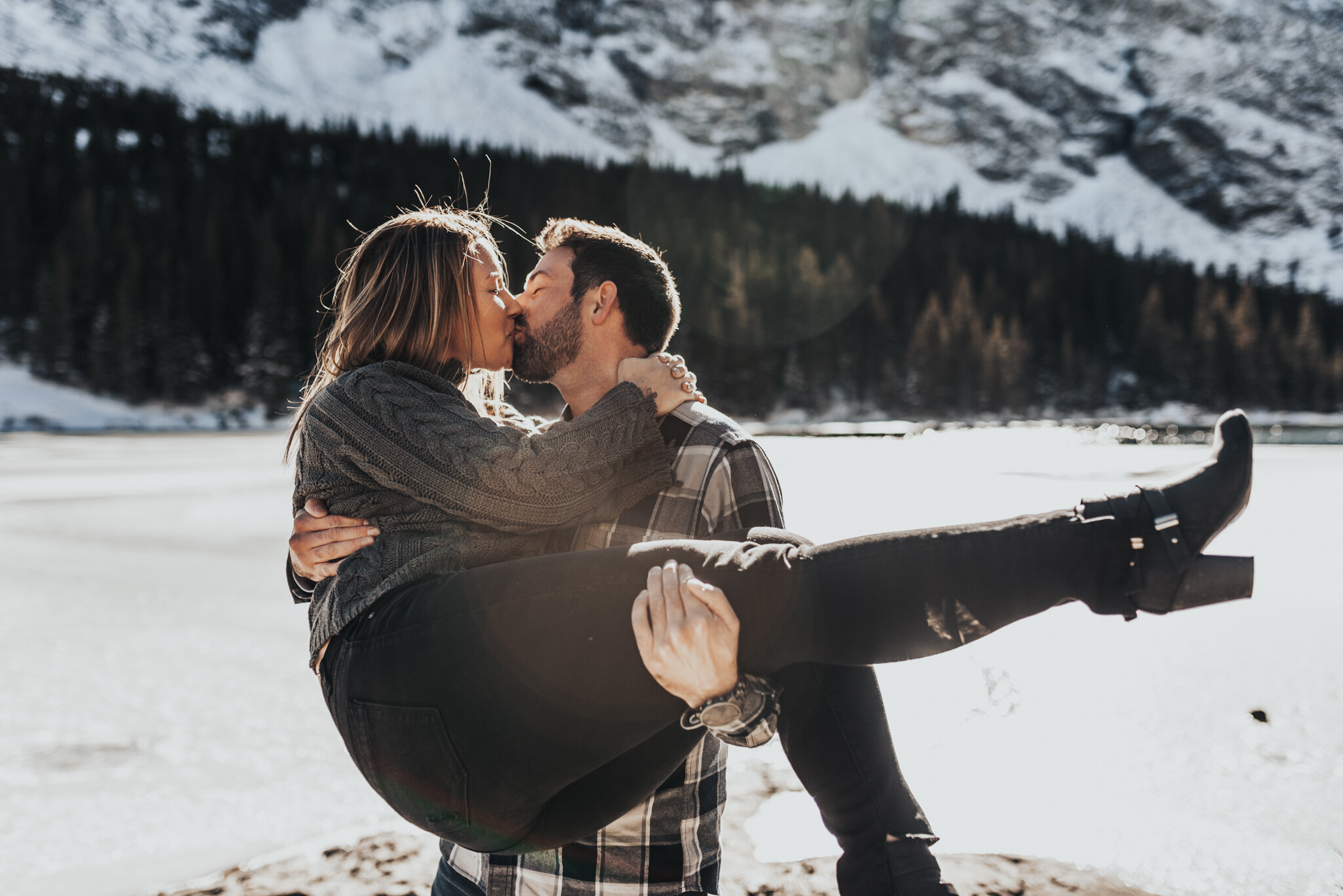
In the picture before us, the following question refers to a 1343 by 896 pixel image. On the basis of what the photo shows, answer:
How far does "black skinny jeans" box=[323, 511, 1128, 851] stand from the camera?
149cm

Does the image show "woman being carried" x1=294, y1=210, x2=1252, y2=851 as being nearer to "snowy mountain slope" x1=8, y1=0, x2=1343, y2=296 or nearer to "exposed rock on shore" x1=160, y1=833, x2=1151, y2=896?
"exposed rock on shore" x1=160, y1=833, x2=1151, y2=896

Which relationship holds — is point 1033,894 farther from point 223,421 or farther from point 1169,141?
point 1169,141

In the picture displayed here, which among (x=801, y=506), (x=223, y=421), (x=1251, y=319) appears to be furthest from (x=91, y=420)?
(x=1251, y=319)

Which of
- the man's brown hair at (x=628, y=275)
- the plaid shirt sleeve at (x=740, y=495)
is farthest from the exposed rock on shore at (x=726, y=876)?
the man's brown hair at (x=628, y=275)

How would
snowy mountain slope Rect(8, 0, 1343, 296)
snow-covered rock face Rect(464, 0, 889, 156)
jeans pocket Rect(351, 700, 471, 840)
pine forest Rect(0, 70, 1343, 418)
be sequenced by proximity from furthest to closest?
snow-covered rock face Rect(464, 0, 889, 156) < snowy mountain slope Rect(8, 0, 1343, 296) < pine forest Rect(0, 70, 1343, 418) < jeans pocket Rect(351, 700, 471, 840)

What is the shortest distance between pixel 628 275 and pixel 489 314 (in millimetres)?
414

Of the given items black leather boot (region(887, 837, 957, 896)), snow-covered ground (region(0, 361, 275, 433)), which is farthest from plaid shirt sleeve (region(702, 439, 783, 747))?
snow-covered ground (region(0, 361, 275, 433))

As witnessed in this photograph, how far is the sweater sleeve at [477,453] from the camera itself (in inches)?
71.8

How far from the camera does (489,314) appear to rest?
2.32 metres

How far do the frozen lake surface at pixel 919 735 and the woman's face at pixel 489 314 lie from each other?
1791 mm

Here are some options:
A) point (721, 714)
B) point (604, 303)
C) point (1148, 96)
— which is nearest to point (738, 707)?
point (721, 714)

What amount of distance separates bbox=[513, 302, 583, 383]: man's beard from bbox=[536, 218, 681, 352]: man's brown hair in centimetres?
7

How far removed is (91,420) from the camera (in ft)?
131

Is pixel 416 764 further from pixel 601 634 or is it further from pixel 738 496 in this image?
pixel 738 496
